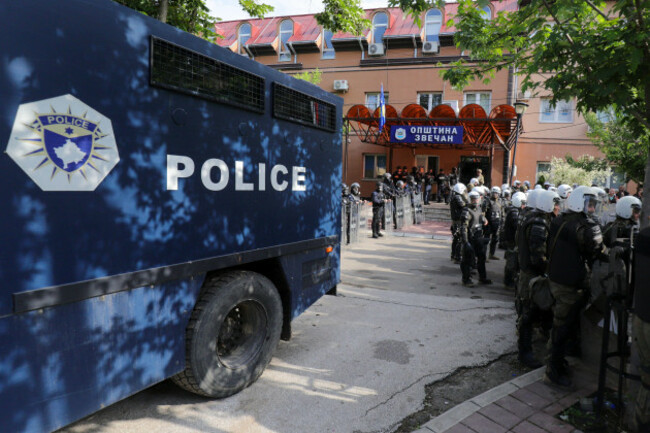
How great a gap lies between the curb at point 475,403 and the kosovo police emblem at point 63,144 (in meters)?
3.01

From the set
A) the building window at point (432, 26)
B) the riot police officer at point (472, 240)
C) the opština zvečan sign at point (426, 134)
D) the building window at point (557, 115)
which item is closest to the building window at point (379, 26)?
the building window at point (432, 26)

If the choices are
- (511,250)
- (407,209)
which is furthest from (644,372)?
(407,209)

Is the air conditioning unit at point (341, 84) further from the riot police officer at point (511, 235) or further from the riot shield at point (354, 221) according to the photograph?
the riot police officer at point (511, 235)

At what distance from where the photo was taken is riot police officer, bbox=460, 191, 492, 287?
8406 mm

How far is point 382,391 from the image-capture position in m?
4.13

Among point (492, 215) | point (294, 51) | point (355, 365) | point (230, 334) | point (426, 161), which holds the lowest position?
point (355, 365)

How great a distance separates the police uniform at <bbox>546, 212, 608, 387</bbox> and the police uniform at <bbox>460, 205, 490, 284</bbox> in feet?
13.8

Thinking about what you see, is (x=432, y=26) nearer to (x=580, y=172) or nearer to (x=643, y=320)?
(x=580, y=172)

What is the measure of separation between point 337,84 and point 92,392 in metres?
25.6

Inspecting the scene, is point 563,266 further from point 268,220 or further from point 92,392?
point 92,392

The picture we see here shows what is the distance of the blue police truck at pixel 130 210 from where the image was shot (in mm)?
2377

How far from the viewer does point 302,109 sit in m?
4.80

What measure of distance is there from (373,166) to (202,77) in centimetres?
2412

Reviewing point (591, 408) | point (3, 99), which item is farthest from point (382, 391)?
point (3, 99)
